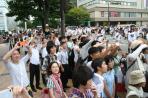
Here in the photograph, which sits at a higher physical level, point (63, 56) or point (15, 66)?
point (15, 66)

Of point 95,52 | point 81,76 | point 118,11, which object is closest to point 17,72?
point 95,52

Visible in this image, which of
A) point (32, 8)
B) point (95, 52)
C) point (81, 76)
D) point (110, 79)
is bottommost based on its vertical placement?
point (110, 79)

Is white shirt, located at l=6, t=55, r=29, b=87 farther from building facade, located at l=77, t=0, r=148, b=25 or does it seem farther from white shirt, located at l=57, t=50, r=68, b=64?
building facade, located at l=77, t=0, r=148, b=25

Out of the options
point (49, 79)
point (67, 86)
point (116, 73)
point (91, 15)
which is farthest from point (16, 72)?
point (91, 15)

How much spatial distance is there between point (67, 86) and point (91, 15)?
312ft

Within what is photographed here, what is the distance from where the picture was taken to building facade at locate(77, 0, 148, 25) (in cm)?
10256

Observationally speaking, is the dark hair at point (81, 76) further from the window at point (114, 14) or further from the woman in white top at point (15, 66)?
the window at point (114, 14)

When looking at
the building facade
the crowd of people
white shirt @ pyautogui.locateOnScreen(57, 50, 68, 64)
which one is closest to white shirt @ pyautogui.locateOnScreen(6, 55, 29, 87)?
the crowd of people

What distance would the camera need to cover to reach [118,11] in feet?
356

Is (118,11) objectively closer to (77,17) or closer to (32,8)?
(77,17)

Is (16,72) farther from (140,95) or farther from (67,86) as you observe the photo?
(67,86)

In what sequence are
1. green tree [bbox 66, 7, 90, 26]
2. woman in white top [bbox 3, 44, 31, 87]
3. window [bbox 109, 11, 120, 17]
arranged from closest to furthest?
woman in white top [bbox 3, 44, 31, 87] → green tree [bbox 66, 7, 90, 26] → window [bbox 109, 11, 120, 17]

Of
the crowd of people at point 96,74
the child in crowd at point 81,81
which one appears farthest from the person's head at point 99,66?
the child in crowd at point 81,81

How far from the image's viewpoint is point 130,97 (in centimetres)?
420
